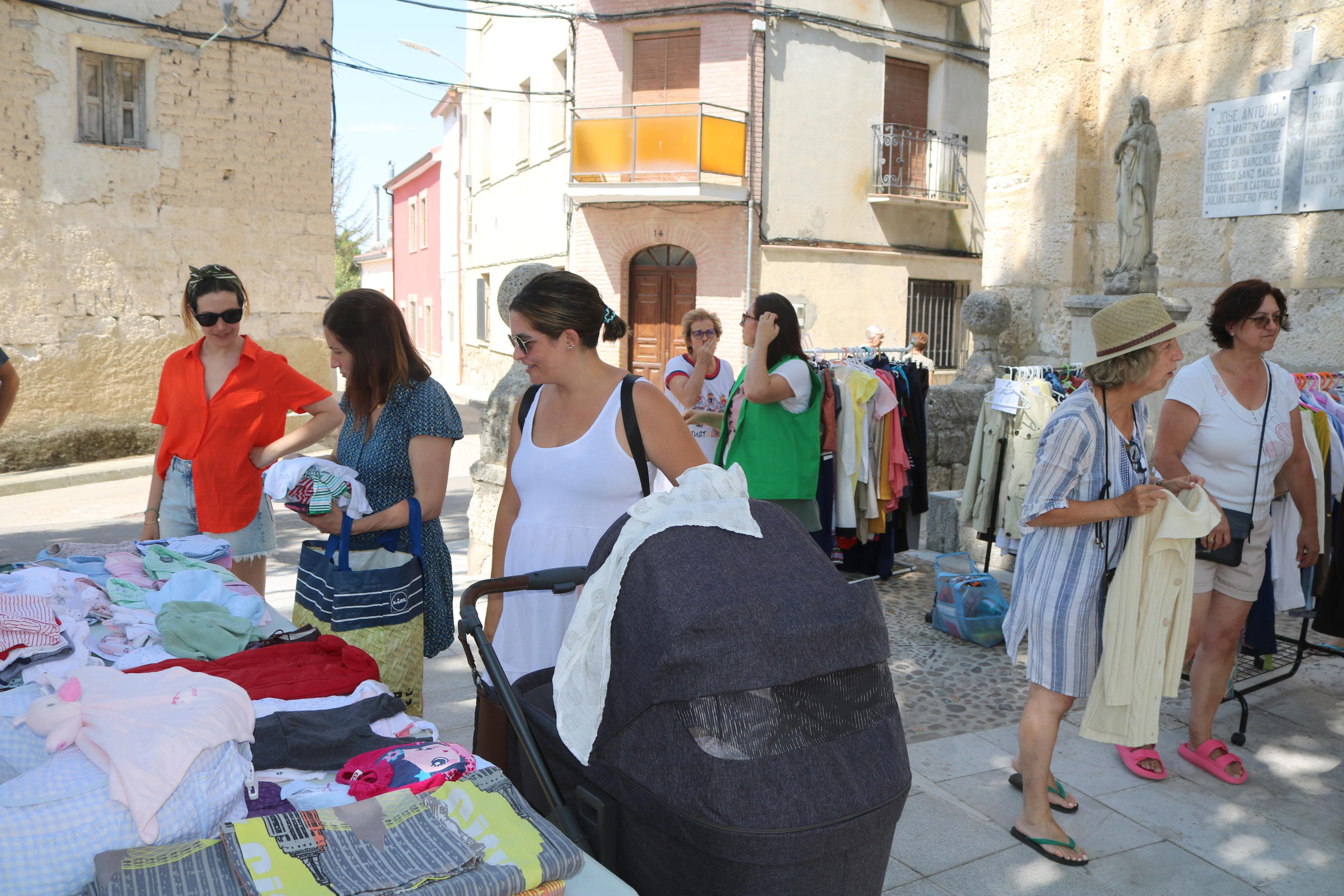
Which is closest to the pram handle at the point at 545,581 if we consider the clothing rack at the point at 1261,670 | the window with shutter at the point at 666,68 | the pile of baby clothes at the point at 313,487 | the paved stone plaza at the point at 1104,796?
the pile of baby clothes at the point at 313,487

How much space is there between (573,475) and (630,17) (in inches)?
683

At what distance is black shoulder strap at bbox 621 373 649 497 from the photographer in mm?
Result: 2637

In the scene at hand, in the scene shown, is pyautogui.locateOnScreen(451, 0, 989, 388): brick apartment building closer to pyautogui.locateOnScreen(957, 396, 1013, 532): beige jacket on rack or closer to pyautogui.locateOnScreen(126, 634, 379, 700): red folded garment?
pyautogui.locateOnScreen(957, 396, 1013, 532): beige jacket on rack

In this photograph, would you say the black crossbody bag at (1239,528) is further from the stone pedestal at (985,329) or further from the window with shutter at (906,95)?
the window with shutter at (906,95)

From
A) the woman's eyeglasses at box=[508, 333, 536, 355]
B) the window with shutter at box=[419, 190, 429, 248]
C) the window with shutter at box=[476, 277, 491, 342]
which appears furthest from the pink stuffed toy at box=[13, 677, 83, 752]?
the window with shutter at box=[419, 190, 429, 248]

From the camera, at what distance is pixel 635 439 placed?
2.64m

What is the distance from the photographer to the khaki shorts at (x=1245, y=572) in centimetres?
373

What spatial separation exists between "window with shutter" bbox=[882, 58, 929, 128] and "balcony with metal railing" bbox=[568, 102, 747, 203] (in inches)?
120

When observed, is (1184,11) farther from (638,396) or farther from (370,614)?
(370,614)

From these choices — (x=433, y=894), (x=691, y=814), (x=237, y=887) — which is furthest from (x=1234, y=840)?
(x=237, y=887)

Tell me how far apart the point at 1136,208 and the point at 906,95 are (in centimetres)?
1303

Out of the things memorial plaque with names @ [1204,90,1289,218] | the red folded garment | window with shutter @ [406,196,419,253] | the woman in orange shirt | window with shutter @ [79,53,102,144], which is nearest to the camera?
the red folded garment

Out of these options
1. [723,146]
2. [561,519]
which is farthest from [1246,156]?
[723,146]

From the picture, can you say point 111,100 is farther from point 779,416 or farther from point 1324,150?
point 1324,150
